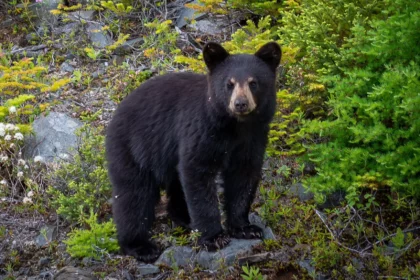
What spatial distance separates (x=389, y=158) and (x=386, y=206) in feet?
2.14

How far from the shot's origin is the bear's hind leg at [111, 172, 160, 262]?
6262mm

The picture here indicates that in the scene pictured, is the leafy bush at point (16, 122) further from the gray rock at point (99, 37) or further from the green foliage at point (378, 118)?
the green foliage at point (378, 118)

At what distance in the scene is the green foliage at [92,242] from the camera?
6.11 metres

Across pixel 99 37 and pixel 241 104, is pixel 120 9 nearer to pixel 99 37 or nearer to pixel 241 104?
pixel 99 37

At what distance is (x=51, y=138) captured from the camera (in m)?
8.24

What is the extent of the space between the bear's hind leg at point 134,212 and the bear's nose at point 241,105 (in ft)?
4.32

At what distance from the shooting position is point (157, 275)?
5.88 metres

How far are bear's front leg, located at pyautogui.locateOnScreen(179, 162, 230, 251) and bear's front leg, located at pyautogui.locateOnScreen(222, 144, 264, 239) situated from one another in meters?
0.22

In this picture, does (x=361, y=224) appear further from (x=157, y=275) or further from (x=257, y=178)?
(x=157, y=275)

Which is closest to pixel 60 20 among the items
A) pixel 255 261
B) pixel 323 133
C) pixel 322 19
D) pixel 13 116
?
pixel 13 116

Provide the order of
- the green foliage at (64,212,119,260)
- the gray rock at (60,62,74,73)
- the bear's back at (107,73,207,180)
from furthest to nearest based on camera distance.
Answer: the gray rock at (60,62,74,73)
the bear's back at (107,73,207,180)
the green foliage at (64,212,119,260)

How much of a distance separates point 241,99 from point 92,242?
1999 millimetres

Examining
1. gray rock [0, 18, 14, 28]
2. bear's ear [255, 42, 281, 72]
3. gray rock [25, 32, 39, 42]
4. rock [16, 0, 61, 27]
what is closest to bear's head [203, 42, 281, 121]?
bear's ear [255, 42, 281, 72]

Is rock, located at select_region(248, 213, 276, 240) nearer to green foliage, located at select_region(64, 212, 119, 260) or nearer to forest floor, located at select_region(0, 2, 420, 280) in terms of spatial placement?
forest floor, located at select_region(0, 2, 420, 280)
